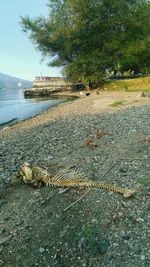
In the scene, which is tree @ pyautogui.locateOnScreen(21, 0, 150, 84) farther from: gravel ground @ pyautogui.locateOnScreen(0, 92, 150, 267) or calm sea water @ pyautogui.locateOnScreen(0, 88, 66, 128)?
gravel ground @ pyautogui.locateOnScreen(0, 92, 150, 267)

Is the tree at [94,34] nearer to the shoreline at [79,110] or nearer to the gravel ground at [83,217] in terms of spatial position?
the shoreline at [79,110]

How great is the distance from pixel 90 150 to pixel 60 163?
4.76ft

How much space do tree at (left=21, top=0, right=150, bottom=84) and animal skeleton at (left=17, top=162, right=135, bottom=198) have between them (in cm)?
5136

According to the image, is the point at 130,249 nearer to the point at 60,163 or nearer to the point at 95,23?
the point at 60,163

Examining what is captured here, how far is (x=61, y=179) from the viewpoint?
9.27 meters

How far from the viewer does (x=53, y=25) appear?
6275 centimetres

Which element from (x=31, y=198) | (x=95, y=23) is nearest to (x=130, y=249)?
(x=31, y=198)

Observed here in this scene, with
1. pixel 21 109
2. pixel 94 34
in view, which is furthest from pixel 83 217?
pixel 94 34

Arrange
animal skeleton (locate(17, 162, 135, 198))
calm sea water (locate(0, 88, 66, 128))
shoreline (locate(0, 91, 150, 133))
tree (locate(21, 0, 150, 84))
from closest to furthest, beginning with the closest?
animal skeleton (locate(17, 162, 135, 198)), shoreline (locate(0, 91, 150, 133)), calm sea water (locate(0, 88, 66, 128)), tree (locate(21, 0, 150, 84))

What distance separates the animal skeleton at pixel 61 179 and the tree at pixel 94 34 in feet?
169

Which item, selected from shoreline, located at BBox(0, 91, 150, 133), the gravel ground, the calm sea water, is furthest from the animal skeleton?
the calm sea water

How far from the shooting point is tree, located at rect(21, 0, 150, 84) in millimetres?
59438

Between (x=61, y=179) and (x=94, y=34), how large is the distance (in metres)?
55.0

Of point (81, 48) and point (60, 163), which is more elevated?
point (81, 48)
